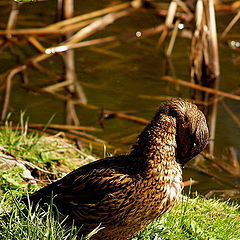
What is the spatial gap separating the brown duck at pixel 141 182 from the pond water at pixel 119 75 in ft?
9.27

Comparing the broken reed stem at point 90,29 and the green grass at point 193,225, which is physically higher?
the broken reed stem at point 90,29

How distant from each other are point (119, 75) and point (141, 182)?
578cm

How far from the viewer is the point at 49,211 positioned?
3.83 meters

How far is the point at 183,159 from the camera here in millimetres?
3916

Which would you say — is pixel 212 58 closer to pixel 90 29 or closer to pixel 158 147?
pixel 90 29

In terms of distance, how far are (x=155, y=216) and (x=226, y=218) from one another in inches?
49.6

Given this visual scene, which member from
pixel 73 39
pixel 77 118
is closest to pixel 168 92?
pixel 77 118

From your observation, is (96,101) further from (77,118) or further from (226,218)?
(226,218)

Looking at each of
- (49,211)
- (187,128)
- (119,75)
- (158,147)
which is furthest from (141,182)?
(119,75)

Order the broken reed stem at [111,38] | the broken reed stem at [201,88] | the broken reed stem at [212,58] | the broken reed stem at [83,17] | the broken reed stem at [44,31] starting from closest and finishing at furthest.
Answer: the broken reed stem at [212,58] < the broken reed stem at [201,88] < the broken reed stem at [111,38] < the broken reed stem at [44,31] < the broken reed stem at [83,17]

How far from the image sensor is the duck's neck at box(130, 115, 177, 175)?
380 cm

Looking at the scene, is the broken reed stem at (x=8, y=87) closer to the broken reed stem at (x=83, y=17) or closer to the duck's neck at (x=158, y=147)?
the broken reed stem at (x=83, y=17)

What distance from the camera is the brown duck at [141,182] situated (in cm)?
373

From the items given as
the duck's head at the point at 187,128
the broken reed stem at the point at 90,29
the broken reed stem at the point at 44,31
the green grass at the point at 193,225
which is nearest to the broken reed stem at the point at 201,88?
the broken reed stem at the point at 90,29
